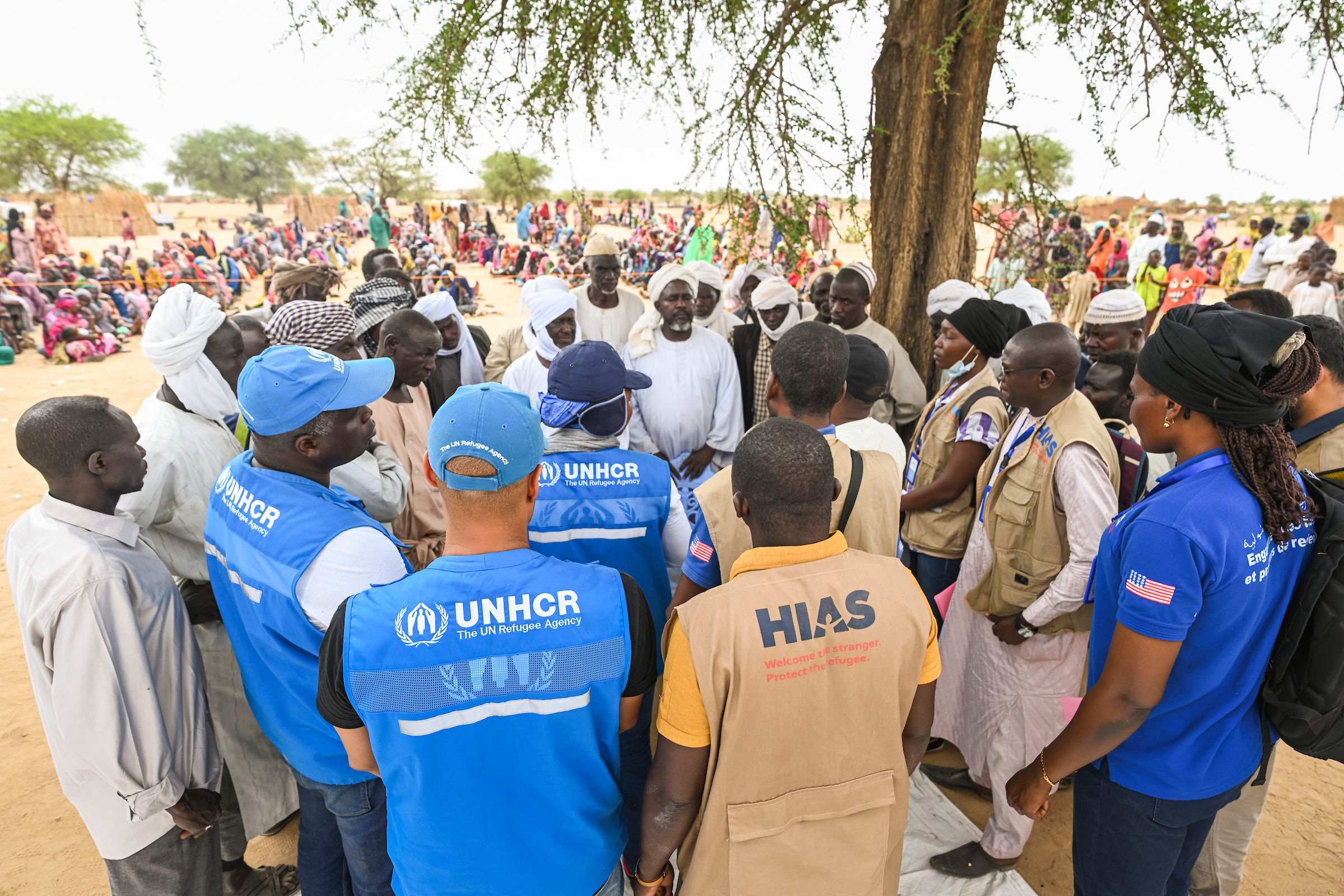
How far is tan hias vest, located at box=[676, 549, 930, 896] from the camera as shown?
1498mm

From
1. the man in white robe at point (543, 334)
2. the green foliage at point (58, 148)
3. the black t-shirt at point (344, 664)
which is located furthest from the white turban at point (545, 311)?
the green foliage at point (58, 148)

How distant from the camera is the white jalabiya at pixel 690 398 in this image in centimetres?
434

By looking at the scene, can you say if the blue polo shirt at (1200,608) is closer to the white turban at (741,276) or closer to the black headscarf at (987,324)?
the black headscarf at (987,324)

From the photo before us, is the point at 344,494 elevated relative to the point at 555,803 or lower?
elevated

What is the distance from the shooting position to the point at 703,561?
210cm

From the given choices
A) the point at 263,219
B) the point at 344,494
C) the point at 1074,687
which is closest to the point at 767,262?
the point at 1074,687

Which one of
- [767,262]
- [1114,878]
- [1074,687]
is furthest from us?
[767,262]

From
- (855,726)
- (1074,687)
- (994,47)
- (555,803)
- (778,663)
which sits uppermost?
(994,47)

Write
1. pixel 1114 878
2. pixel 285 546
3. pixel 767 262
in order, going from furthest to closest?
1. pixel 767 262
2. pixel 1114 878
3. pixel 285 546

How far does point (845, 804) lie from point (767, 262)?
15.3ft

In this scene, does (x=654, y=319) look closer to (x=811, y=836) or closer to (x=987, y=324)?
(x=987, y=324)

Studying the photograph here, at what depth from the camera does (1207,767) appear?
71.6 inches

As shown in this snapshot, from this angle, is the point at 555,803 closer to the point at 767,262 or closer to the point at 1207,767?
the point at 1207,767

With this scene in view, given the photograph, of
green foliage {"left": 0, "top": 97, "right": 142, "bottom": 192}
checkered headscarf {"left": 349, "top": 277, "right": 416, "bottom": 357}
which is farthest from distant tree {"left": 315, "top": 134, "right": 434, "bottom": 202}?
green foliage {"left": 0, "top": 97, "right": 142, "bottom": 192}
